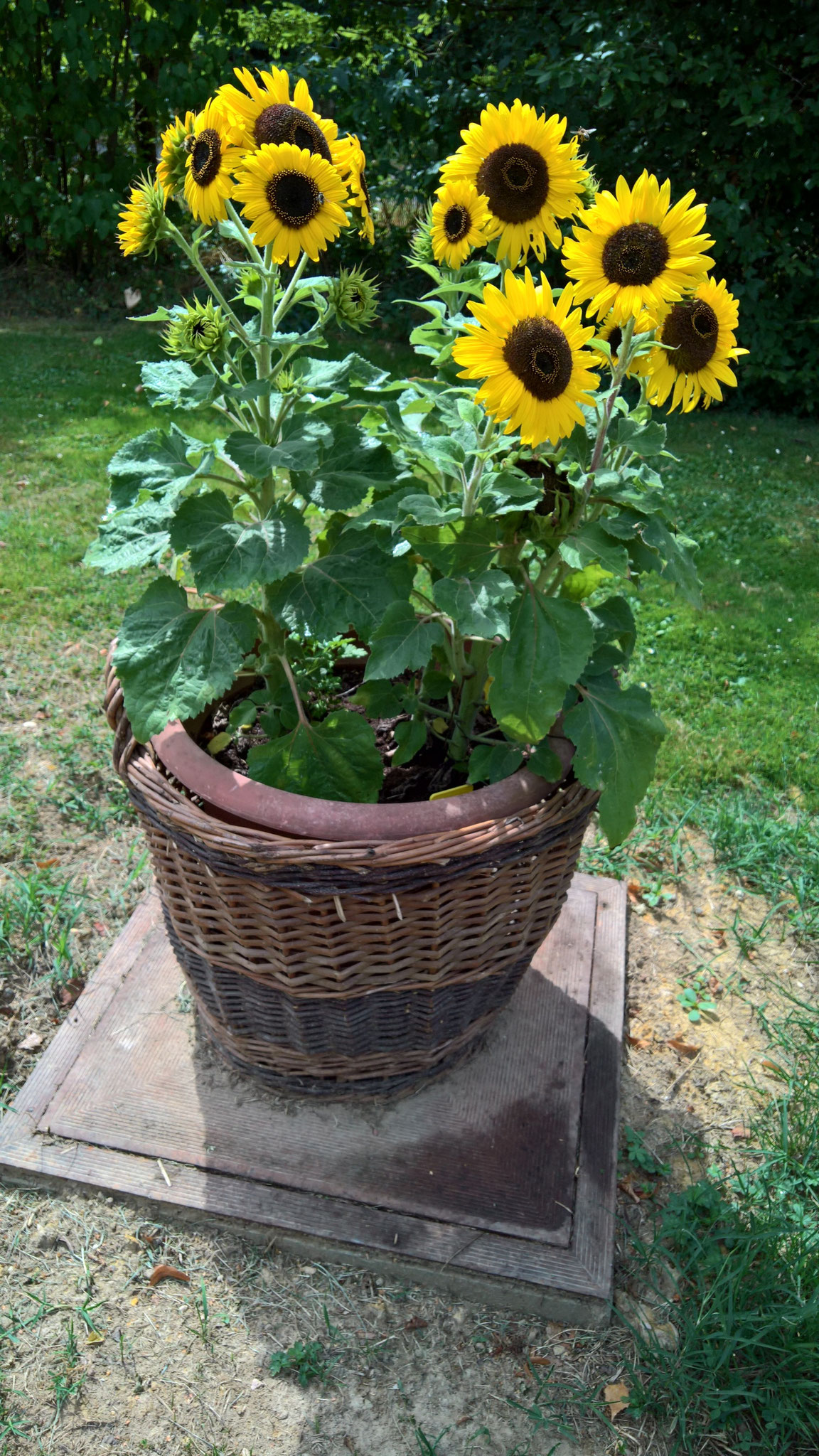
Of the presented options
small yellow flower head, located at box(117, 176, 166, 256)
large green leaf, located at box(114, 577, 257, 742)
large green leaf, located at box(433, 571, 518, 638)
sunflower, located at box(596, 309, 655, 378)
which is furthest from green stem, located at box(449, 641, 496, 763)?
small yellow flower head, located at box(117, 176, 166, 256)

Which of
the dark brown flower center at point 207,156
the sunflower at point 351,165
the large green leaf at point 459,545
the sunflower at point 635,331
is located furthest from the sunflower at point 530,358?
the dark brown flower center at point 207,156

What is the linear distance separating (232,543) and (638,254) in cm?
73

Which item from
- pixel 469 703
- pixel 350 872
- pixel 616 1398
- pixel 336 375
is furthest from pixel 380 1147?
pixel 336 375

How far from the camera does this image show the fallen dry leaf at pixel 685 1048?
220 cm

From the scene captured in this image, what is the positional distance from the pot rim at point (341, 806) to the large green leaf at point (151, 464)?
16.5 inches

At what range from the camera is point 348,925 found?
5.11 ft

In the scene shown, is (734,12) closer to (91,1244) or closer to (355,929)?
(355,929)

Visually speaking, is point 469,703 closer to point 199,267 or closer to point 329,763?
point 329,763

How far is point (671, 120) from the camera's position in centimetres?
578

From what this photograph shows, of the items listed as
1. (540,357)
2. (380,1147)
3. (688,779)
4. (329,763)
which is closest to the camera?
(540,357)

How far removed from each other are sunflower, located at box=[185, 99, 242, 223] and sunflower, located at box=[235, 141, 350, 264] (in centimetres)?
3

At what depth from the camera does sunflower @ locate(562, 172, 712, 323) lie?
1.38 m

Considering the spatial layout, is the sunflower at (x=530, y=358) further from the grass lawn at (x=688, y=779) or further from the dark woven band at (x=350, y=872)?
the grass lawn at (x=688, y=779)

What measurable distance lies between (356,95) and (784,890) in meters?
5.65
